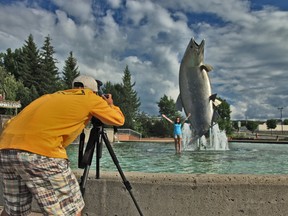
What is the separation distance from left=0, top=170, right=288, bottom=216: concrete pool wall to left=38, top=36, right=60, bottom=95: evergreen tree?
66.7 m

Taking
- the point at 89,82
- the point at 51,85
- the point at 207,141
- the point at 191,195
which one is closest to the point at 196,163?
the point at 191,195

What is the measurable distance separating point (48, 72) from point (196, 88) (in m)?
61.4

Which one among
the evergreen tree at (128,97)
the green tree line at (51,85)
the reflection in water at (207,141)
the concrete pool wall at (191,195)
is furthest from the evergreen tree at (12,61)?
the concrete pool wall at (191,195)

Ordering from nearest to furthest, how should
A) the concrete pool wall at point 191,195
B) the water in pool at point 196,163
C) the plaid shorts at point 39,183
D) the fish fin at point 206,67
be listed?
the plaid shorts at point 39,183, the concrete pool wall at point 191,195, the water in pool at point 196,163, the fish fin at point 206,67

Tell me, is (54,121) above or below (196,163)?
above

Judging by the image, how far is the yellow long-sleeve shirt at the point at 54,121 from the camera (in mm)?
2801

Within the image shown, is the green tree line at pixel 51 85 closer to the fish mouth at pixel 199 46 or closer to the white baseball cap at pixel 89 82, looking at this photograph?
the fish mouth at pixel 199 46

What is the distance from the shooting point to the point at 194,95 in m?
14.7

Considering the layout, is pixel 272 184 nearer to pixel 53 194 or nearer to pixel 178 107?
pixel 53 194

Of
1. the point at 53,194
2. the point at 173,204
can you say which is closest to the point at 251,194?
the point at 173,204

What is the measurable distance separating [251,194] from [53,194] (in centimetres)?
238

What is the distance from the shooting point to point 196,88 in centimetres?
1461

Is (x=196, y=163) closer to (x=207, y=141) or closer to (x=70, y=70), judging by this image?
(x=207, y=141)

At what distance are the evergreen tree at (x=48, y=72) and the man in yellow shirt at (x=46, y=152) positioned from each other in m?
68.1
